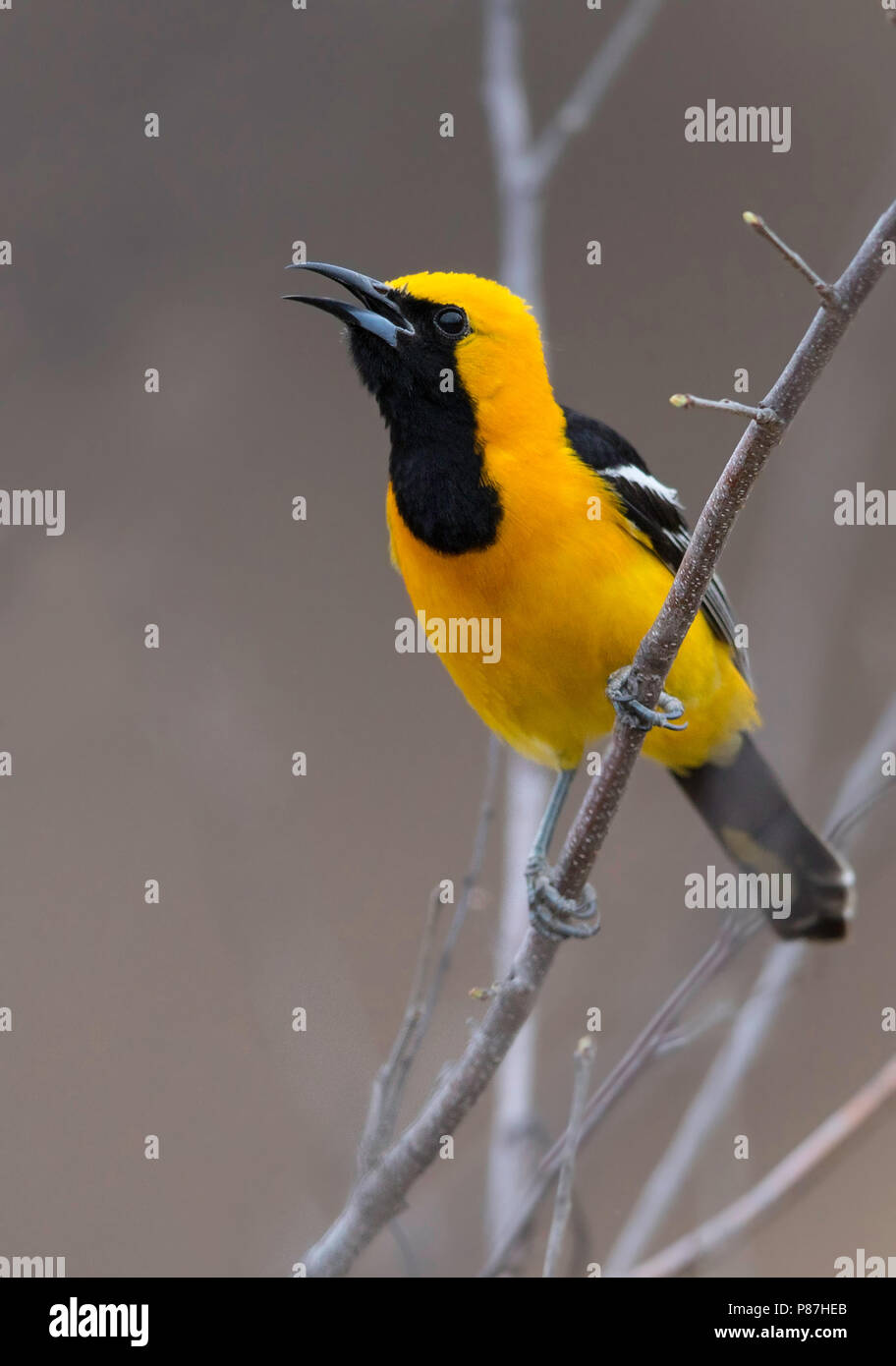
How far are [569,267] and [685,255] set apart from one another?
0.49 meters

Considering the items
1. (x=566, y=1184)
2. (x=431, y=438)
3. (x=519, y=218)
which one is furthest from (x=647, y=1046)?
(x=519, y=218)

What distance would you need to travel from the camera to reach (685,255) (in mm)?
4844

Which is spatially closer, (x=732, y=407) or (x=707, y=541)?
(x=732, y=407)

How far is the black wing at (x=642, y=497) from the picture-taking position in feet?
11.5

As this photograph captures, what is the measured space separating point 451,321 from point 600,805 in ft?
4.89

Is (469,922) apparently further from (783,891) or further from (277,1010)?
(783,891)

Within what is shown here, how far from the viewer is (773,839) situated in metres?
4.09

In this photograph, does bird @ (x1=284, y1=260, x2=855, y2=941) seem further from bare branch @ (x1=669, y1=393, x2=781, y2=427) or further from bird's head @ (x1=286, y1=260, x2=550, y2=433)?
bare branch @ (x1=669, y1=393, x2=781, y2=427)

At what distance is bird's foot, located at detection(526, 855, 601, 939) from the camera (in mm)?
2928

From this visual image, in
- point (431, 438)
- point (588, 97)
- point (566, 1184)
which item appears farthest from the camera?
point (588, 97)

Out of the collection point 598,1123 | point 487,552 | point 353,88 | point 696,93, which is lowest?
point 598,1123

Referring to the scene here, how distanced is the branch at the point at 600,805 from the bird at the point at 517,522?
42 centimetres

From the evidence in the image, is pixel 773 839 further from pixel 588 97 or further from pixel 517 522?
pixel 588 97
